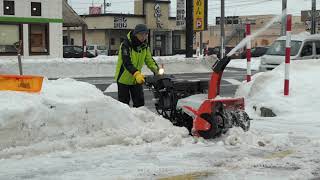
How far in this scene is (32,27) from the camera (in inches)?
1197

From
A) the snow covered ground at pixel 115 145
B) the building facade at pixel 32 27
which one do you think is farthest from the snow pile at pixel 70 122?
the building facade at pixel 32 27

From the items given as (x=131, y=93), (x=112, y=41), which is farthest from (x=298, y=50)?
(x=112, y=41)

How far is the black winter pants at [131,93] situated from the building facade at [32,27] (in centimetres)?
2199

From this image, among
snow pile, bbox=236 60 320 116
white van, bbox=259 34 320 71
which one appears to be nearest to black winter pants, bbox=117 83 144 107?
snow pile, bbox=236 60 320 116

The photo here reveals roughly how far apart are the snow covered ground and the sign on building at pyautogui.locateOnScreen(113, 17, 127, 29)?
52413 mm

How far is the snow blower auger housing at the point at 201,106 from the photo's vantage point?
22.9ft

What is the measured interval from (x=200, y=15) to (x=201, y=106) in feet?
76.9

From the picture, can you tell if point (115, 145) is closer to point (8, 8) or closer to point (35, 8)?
point (8, 8)

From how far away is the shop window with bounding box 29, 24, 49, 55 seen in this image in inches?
1200

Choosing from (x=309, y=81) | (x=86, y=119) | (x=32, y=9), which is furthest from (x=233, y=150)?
(x=32, y=9)

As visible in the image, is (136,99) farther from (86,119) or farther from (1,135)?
(1,135)

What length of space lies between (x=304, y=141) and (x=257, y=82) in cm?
411

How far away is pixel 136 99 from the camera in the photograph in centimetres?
814

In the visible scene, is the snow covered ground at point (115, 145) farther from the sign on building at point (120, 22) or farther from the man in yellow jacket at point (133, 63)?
the sign on building at point (120, 22)
